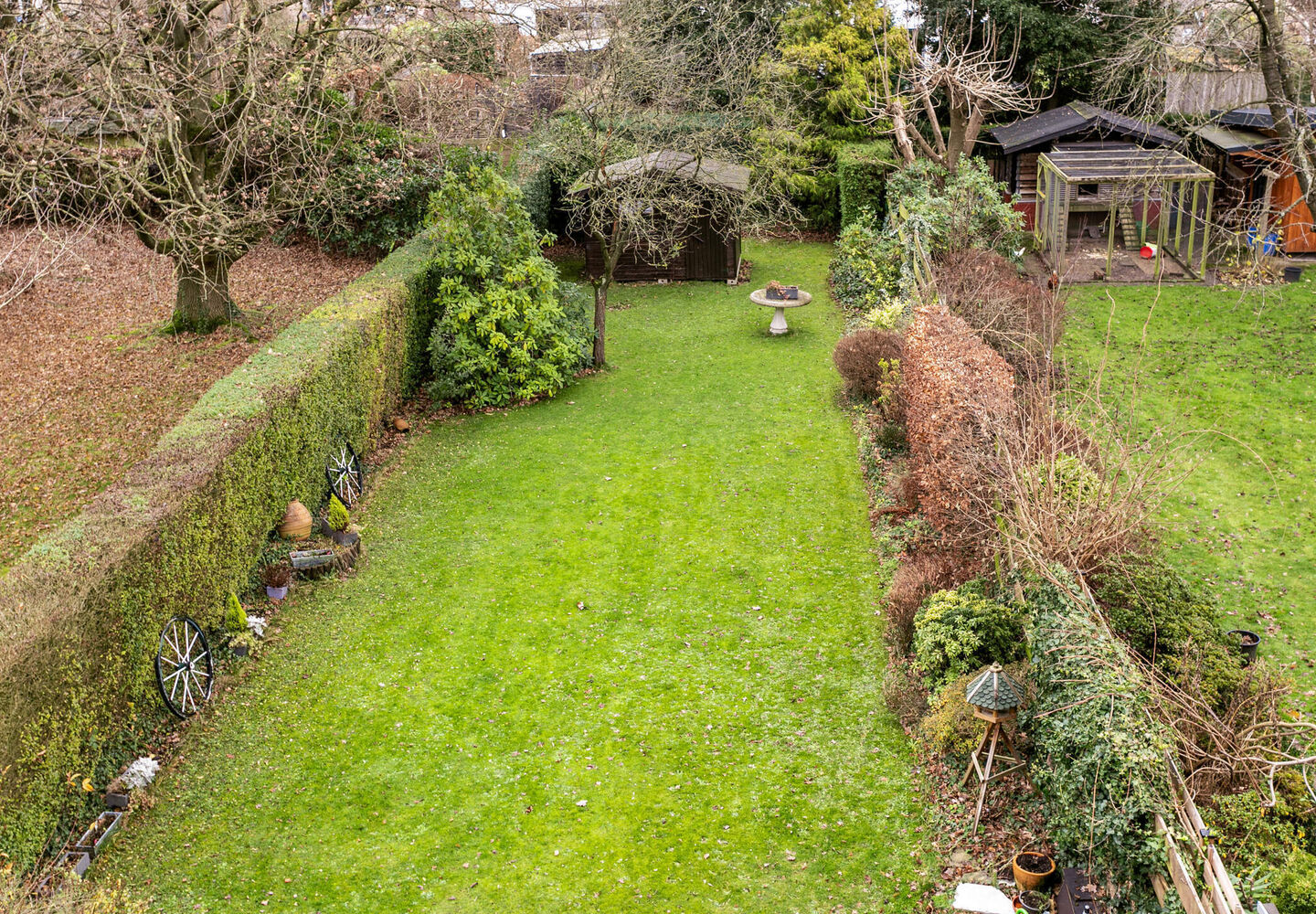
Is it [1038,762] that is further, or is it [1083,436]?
[1083,436]

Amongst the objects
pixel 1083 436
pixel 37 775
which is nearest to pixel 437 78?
pixel 1083 436

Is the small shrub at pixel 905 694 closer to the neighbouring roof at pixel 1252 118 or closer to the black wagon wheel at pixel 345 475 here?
the black wagon wheel at pixel 345 475

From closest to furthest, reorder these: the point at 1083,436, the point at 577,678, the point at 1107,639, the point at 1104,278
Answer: the point at 1107,639 < the point at 577,678 < the point at 1083,436 < the point at 1104,278

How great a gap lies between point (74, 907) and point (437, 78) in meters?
22.3

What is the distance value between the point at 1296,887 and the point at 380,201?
75.6ft

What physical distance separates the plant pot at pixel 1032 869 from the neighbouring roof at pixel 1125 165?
17884mm

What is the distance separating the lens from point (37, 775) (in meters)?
8.20

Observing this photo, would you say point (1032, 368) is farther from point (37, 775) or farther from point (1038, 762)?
point (37, 775)

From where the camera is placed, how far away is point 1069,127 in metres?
27.5

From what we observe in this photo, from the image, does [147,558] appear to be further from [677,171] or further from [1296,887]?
[677,171]

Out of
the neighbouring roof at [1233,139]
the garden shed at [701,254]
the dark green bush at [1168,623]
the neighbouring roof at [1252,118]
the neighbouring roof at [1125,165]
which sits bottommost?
the dark green bush at [1168,623]

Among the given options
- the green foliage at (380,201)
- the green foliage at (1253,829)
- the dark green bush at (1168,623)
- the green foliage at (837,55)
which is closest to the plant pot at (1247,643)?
the dark green bush at (1168,623)

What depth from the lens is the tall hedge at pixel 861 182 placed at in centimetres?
2798

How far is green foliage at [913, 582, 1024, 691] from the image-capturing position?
33.1 feet
